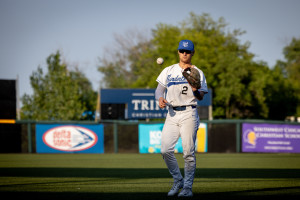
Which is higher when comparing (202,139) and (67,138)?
(67,138)

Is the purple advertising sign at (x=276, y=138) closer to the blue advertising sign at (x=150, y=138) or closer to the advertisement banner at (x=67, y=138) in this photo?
the blue advertising sign at (x=150, y=138)

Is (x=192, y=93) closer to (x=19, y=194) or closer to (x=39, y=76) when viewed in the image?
(x=19, y=194)

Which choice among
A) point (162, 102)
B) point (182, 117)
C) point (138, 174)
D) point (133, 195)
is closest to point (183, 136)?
point (182, 117)

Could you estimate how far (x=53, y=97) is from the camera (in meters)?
33.2

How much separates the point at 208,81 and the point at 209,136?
21.4 m

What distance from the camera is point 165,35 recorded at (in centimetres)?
5112

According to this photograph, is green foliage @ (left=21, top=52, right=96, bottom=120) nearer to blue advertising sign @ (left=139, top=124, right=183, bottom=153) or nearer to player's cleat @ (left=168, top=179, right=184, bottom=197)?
blue advertising sign @ (left=139, top=124, right=183, bottom=153)

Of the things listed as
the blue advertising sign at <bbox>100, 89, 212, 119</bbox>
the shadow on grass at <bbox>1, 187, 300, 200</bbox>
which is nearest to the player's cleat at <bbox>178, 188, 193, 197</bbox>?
the shadow on grass at <bbox>1, 187, 300, 200</bbox>

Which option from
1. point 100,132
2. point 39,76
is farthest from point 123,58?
point 100,132

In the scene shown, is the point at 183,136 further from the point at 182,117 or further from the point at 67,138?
the point at 67,138

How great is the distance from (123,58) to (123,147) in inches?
1568

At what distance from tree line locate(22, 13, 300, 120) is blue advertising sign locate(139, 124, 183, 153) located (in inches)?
350

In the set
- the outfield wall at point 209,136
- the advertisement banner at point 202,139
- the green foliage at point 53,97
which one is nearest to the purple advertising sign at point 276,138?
the outfield wall at point 209,136

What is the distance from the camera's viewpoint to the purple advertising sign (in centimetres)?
2153
